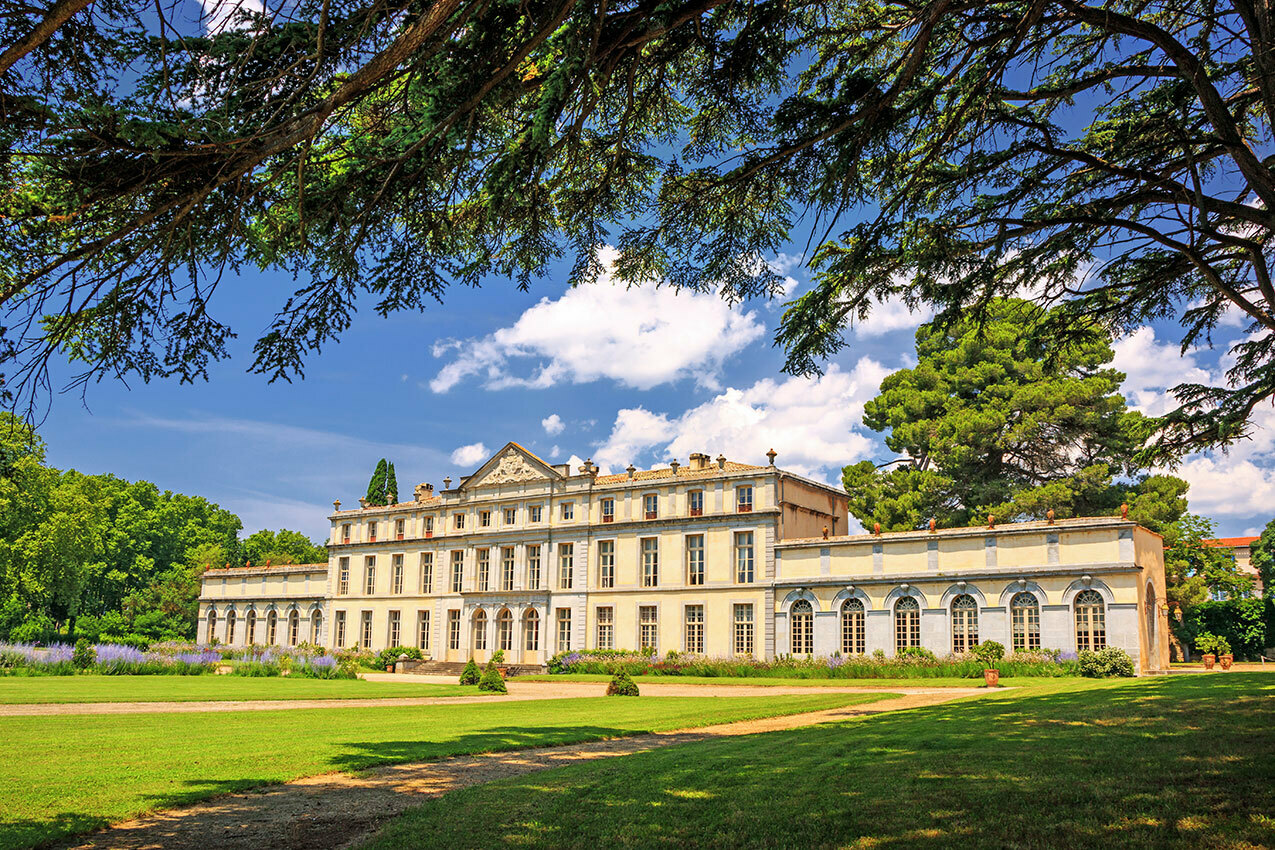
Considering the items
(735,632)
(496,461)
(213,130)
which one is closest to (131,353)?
(213,130)

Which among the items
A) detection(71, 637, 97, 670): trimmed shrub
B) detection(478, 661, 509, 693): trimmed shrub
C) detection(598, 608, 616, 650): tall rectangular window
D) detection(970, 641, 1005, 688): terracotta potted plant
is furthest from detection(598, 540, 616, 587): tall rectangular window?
detection(71, 637, 97, 670): trimmed shrub

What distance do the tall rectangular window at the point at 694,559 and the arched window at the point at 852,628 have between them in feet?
21.5

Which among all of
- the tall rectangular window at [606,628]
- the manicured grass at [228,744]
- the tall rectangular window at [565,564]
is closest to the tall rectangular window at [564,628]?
the tall rectangular window at [565,564]

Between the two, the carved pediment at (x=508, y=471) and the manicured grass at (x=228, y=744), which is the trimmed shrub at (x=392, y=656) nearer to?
the carved pediment at (x=508, y=471)

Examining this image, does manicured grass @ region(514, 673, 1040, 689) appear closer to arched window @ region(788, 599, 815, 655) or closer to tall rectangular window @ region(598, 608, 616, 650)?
arched window @ region(788, 599, 815, 655)

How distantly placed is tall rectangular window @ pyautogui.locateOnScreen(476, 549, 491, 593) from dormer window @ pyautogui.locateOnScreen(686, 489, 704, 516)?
11.6m

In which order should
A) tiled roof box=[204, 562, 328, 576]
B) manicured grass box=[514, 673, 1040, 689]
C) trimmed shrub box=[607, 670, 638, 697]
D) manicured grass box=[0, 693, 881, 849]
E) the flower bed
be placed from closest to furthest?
manicured grass box=[0, 693, 881, 849]
trimmed shrub box=[607, 670, 638, 697]
manicured grass box=[514, 673, 1040, 689]
the flower bed
tiled roof box=[204, 562, 328, 576]

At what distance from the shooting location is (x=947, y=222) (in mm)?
9109

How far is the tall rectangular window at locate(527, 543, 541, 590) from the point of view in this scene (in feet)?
136

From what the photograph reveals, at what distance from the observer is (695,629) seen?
3584 cm

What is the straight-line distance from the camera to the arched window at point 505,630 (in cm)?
4162

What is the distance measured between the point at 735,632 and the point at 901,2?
96.6 ft

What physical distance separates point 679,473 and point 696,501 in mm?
1519

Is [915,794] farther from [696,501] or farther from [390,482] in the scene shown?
[390,482]
